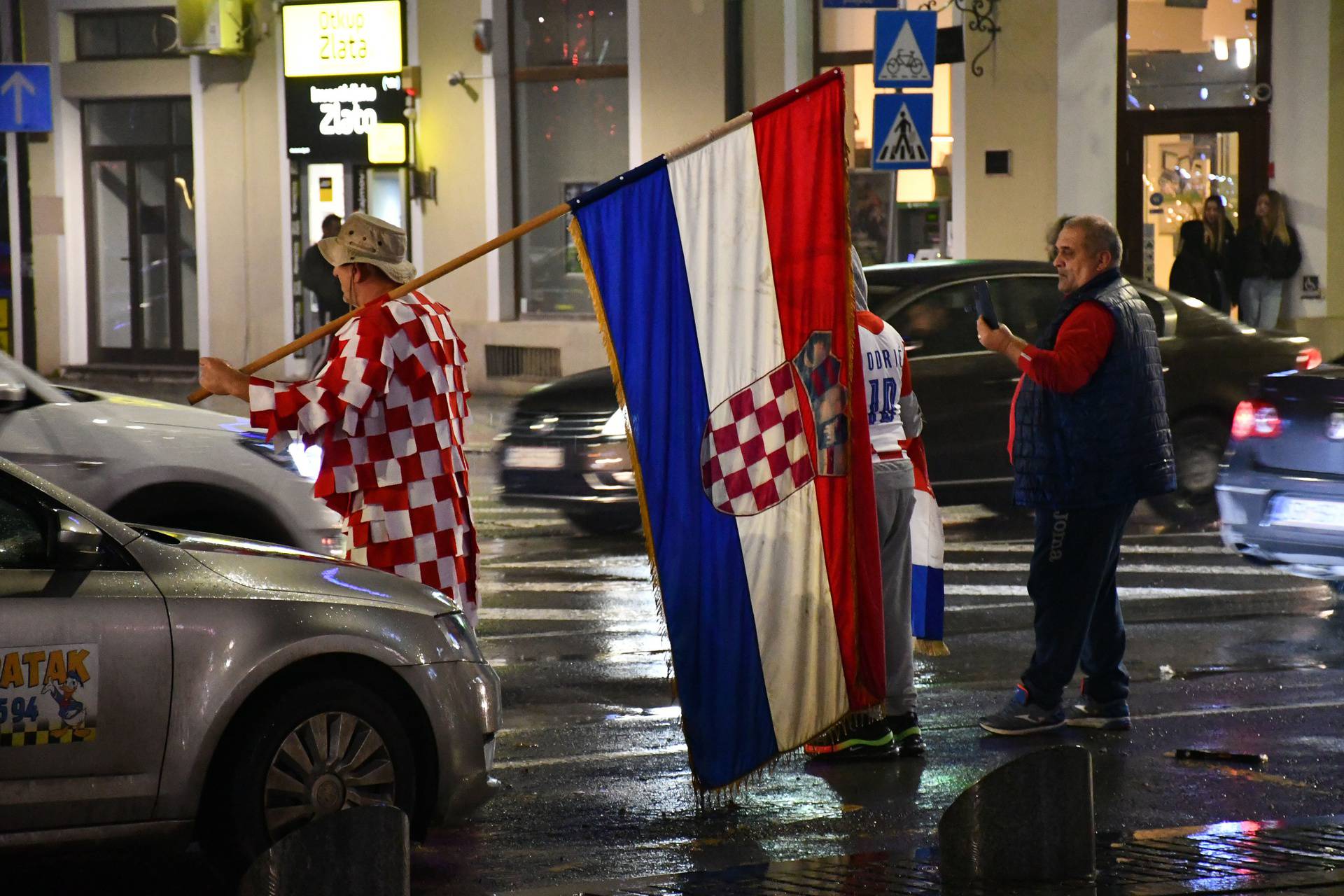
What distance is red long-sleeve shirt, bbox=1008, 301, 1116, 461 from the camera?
697cm

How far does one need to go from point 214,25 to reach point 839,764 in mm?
18692

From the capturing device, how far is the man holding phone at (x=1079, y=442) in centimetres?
701

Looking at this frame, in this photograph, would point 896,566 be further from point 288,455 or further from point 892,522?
point 288,455

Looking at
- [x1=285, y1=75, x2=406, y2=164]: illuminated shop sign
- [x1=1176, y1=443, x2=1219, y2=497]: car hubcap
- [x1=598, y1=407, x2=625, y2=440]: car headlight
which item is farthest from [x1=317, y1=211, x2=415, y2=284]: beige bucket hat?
[x1=285, y1=75, x2=406, y2=164]: illuminated shop sign

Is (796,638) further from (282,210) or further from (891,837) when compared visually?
(282,210)

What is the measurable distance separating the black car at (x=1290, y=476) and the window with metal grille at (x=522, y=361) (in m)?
13.4

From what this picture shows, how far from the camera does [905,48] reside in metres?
16.6

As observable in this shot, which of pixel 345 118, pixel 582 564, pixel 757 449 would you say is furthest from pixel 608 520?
pixel 345 118

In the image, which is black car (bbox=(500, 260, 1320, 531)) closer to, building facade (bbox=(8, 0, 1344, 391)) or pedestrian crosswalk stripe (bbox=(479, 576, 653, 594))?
pedestrian crosswalk stripe (bbox=(479, 576, 653, 594))

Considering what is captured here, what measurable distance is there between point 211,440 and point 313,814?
3.18 meters

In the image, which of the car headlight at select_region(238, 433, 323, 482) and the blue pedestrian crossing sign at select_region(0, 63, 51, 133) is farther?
the blue pedestrian crossing sign at select_region(0, 63, 51, 133)

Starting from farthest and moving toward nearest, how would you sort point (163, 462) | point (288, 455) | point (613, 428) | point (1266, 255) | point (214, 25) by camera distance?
point (214, 25) < point (1266, 255) < point (613, 428) < point (288, 455) < point (163, 462)

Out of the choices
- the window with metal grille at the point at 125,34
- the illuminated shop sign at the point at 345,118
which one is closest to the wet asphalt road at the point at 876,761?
the illuminated shop sign at the point at 345,118

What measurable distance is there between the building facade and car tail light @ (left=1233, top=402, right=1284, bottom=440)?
8283mm
